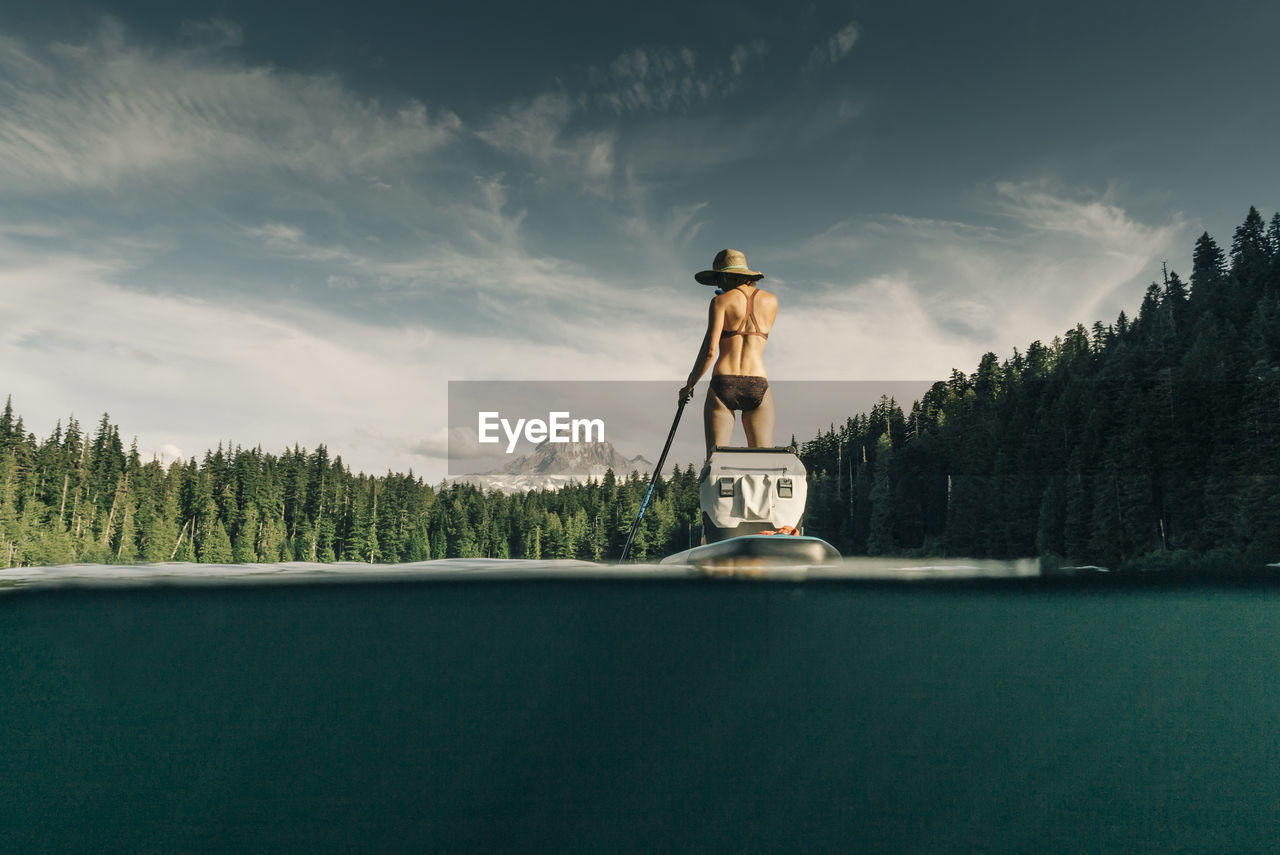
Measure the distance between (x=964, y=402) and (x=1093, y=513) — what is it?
50.3 metres

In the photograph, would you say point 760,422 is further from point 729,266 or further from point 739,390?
point 729,266

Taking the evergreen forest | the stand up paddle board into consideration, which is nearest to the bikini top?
the stand up paddle board

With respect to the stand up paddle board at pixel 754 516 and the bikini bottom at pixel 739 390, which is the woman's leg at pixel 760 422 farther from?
the stand up paddle board at pixel 754 516

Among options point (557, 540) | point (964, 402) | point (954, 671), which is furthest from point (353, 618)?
point (557, 540)

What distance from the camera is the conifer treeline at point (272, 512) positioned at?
9675cm

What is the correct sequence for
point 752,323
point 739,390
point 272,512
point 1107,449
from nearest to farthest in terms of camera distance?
point 752,323 < point 739,390 < point 1107,449 < point 272,512

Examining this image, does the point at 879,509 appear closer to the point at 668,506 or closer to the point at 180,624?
the point at 668,506

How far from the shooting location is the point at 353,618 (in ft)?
28.5

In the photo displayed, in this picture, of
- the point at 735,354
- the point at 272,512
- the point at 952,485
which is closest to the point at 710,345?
the point at 735,354

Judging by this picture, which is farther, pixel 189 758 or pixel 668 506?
pixel 668 506

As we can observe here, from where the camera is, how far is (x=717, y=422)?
1055 cm

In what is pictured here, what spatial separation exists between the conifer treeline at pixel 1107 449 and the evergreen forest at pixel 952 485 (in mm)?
229

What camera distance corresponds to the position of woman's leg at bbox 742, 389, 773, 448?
10695 mm

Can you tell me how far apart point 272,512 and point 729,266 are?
129517 mm
